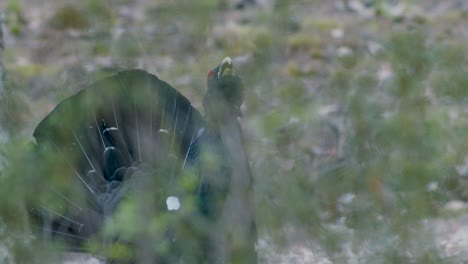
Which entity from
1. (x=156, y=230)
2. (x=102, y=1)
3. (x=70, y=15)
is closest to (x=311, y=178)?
(x=156, y=230)

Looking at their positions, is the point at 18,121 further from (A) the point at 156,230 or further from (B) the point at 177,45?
(A) the point at 156,230

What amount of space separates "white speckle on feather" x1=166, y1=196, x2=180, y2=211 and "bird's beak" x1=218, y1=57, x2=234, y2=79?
82 cm

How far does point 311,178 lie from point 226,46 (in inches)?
41.0

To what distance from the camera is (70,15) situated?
5262mm

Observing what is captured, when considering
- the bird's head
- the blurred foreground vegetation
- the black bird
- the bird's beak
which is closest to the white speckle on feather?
the black bird

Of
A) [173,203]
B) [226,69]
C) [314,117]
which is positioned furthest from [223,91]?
[173,203]

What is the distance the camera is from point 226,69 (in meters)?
3.56

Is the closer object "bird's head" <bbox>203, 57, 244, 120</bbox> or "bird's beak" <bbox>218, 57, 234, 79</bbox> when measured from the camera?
"bird's head" <bbox>203, 57, 244, 120</bbox>

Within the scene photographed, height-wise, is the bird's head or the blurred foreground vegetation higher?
the bird's head

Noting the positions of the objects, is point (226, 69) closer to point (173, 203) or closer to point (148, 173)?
point (148, 173)

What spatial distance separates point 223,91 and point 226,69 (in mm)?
248

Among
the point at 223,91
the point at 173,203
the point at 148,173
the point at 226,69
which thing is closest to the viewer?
the point at 173,203

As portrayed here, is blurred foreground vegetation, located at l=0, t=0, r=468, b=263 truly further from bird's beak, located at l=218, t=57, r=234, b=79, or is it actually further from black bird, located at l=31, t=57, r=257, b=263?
bird's beak, located at l=218, t=57, r=234, b=79

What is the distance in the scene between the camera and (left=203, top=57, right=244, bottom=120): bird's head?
3.13 m
